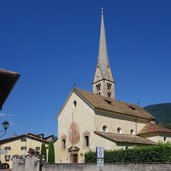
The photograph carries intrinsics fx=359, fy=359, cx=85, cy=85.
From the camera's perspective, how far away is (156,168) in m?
Answer: 30.5

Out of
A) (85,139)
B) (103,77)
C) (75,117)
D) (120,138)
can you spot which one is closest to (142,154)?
(120,138)

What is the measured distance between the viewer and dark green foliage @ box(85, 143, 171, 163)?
33.8 metres

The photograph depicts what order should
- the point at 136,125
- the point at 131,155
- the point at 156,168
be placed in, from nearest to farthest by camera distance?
1. the point at 156,168
2. the point at 131,155
3. the point at 136,125

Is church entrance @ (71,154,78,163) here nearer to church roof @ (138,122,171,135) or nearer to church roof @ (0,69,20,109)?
church roof @ (138,122,171,135)

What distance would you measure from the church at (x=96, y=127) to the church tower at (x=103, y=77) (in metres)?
22.6

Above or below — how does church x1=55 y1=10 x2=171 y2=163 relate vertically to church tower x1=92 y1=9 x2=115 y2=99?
below

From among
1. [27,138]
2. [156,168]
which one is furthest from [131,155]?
[27,138]

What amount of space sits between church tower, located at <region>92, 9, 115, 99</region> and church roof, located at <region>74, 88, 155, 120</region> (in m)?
20.7

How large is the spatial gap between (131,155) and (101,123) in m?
11.8

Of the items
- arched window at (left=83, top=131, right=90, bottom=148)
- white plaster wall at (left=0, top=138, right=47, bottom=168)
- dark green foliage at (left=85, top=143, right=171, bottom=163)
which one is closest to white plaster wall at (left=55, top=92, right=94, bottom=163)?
arched window at (left=83, top=131, right=90, bottom=148)

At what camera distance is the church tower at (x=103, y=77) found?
79375 millimetres

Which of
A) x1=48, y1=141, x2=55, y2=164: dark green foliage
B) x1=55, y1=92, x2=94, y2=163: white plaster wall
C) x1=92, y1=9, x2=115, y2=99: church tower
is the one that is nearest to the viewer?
x1=55, y1=92, x2=94, y2=163: white plaster wall

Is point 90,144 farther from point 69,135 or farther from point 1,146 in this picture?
point 1,146

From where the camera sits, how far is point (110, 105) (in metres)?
51.5
